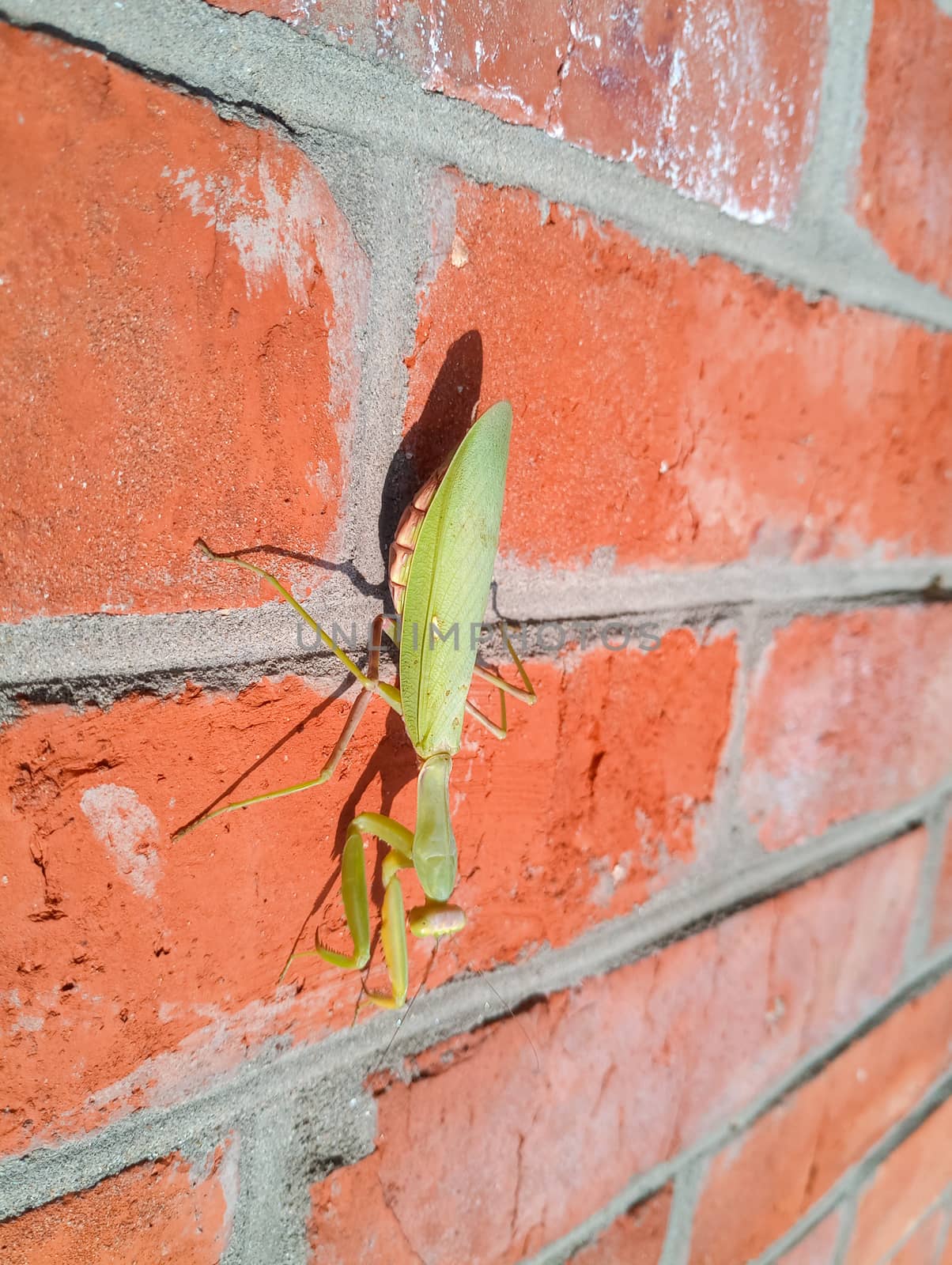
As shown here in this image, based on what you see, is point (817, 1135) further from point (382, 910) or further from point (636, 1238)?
point (382, 910)

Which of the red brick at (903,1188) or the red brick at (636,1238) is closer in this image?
the red brick at (636,1238)

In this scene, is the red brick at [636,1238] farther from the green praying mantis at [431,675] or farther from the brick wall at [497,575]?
the green praying mantis at [431,675]

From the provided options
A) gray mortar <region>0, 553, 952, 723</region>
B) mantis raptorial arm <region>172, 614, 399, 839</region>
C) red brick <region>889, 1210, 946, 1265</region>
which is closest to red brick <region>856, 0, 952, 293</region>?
gray mortar <region>0, 553, 952, 723</region>

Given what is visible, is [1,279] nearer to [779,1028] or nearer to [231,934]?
[231,934]

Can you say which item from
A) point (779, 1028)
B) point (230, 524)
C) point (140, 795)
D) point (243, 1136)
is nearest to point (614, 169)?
point (230, 524)

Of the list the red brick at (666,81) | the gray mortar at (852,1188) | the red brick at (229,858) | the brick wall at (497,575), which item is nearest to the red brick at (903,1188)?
the gray mortar at (852,1188)
